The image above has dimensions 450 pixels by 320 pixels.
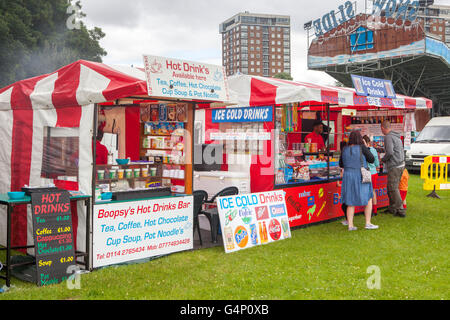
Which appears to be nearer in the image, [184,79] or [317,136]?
[184,79]

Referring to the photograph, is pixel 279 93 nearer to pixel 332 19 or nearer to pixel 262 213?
pixel 262 213

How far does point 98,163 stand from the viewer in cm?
539

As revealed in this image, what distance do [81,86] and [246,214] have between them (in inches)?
107

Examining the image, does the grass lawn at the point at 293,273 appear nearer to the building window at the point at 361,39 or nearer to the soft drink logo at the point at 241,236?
the soft drink logo at the point at 241,236

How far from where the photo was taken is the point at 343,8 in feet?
109

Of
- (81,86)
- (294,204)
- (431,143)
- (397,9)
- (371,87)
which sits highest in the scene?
(397,9)

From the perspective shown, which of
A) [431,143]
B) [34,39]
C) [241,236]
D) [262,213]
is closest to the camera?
[241,236]

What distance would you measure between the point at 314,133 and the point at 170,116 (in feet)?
11.2

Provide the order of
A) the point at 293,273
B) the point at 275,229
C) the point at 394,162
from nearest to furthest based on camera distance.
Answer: the point at 293,273 < the point at 275,229 < the point at 394,162

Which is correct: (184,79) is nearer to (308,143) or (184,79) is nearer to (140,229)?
(140,229)

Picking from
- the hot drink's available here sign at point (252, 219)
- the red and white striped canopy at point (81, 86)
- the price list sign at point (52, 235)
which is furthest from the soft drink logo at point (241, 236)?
the red and white striped canopy at point (81, 86)

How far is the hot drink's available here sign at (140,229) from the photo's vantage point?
5027mm

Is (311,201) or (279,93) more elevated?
(279,93)

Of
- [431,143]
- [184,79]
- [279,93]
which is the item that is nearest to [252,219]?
[279,93]
